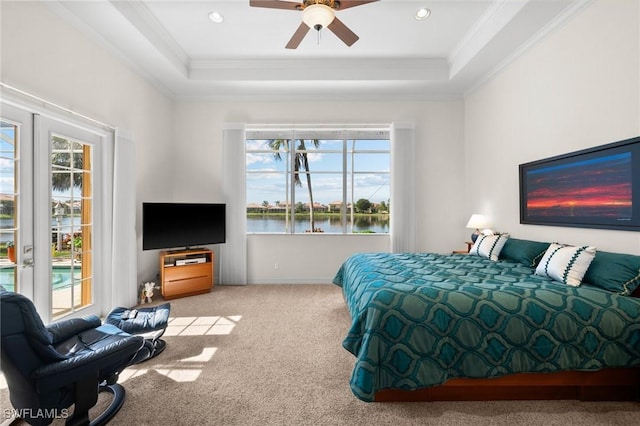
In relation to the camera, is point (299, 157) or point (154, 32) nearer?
point (154, 32)

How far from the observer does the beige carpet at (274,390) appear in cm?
179

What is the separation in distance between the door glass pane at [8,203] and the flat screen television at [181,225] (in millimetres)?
1455

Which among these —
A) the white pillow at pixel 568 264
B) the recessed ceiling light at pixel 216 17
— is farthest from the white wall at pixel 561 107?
the recessed ceiling light at pixel 216 17

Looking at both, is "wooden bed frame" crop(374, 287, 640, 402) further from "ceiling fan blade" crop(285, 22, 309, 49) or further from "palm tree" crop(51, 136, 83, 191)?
"palm tree" crop(51, 136, 83, 191)

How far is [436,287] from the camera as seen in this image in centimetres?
210

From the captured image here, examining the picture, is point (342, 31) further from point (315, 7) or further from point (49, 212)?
point (49, 212)

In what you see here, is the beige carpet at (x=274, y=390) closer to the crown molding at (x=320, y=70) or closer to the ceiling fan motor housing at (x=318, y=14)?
the ceiling fan motor housing at (x=318, y=14)

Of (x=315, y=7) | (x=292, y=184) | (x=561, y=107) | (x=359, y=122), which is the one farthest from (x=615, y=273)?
(x=292, y=184)

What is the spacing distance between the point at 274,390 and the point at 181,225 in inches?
114

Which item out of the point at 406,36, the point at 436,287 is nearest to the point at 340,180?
the point at 406,36

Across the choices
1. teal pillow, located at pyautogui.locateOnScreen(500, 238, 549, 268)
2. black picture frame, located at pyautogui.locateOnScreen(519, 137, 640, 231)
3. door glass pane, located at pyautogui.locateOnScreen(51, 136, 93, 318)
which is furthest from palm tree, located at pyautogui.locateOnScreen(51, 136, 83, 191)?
black picture frame, located at pyautogui.locateOnScreen(519, 137, 640, 231)

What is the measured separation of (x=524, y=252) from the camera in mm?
3041

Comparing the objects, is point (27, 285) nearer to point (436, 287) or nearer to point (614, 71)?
point (436, 287)

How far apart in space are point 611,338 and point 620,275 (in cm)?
59
